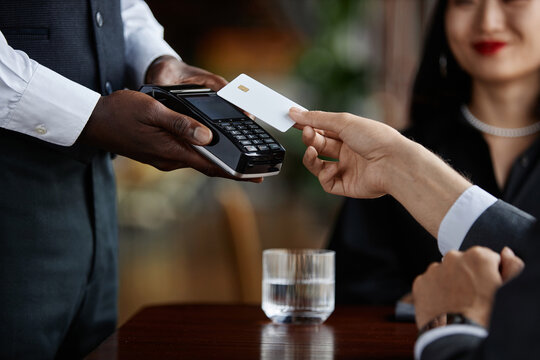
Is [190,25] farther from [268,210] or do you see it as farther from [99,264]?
[99,264]

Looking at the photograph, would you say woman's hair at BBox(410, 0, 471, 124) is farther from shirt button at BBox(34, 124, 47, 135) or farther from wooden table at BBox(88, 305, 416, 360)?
shirt button at BBox(34, 124, 47, 135)

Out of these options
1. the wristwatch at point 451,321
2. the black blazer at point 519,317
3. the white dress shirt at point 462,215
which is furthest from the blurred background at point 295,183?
the black blazer at point 519,317

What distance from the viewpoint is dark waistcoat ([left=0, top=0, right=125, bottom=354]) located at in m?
1.06

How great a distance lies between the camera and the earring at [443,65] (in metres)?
1.67

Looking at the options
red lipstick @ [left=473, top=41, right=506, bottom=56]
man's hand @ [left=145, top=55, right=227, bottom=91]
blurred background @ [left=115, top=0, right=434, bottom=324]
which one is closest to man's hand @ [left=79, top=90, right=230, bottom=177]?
man's hand @ [left=145, top=55, right=227, bottom=91]

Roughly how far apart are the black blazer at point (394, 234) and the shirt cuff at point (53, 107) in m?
0.70

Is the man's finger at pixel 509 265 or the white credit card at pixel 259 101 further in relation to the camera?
the white credit card at pixel 259 101

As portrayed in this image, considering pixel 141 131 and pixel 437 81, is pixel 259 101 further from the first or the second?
pixel 437 81

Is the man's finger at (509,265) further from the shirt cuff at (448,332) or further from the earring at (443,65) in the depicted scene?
the earring at (443,65)

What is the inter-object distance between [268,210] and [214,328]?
428 cm

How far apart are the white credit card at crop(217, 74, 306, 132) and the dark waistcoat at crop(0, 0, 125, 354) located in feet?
0.89

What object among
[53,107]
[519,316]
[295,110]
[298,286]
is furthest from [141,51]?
[519,316]

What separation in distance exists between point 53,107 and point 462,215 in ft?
1.94

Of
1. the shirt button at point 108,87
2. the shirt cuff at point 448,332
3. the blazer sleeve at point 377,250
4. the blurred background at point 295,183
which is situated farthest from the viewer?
the blurred background at point 295,183
